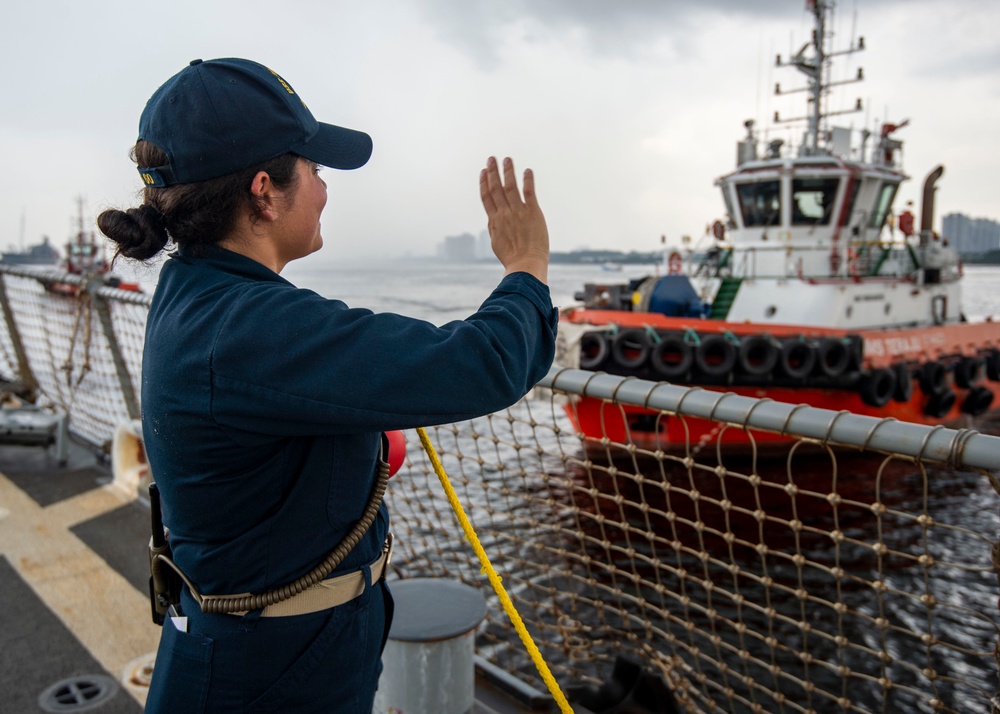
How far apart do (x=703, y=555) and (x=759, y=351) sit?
6881 mm

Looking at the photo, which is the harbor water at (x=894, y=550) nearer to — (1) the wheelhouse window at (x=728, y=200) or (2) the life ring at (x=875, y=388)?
(2) the life ring at (x=875, y=388)

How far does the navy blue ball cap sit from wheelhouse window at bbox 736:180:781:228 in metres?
11.4

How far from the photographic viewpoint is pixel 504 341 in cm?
105

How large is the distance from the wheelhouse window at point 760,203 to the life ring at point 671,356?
4118 millimetres

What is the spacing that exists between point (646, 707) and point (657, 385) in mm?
1155

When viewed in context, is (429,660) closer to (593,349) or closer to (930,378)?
(593,349)

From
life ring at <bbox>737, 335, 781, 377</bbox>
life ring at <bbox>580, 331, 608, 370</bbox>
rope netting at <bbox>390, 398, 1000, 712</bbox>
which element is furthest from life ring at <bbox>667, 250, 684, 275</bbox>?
life ring at <bbox>580, 331, 608, 370</bbox>

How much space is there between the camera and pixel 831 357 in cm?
891

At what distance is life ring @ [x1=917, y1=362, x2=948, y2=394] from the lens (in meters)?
10.0

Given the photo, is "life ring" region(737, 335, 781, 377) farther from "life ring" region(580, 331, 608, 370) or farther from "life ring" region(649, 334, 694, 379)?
"life ring" region(580, 331, 608, 370)

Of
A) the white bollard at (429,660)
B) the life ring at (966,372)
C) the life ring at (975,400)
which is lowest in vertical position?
the life ring at (975,400)

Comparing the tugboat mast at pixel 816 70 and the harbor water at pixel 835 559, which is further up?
the tugboat mast at pixel 816 70

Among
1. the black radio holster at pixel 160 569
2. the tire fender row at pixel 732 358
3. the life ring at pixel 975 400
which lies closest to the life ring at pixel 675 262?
the tire fender row at pixel 732 358

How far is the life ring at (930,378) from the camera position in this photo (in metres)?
10.0
